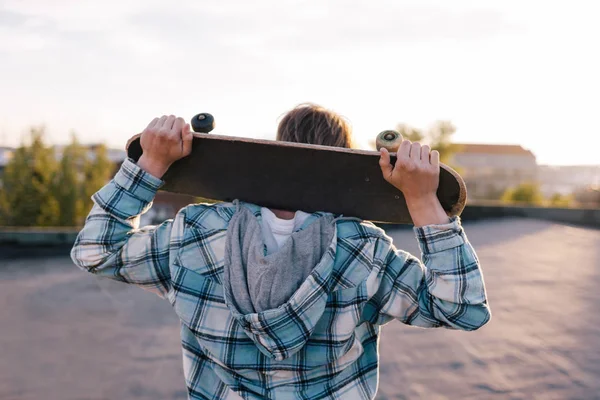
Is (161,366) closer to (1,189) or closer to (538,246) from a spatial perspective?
(538,246)

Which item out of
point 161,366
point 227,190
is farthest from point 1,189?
point 227,190

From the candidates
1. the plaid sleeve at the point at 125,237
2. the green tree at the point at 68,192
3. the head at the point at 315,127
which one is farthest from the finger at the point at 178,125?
the green tree at the point at 68,192

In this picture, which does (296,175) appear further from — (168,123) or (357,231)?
(168,123)

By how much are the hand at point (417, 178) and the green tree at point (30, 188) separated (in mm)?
12199

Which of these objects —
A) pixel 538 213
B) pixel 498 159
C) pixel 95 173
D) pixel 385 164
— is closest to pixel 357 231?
pixel 385 164

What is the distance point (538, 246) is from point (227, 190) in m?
9.22

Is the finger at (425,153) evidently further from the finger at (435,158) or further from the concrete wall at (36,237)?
the concrete wall at (36,237)

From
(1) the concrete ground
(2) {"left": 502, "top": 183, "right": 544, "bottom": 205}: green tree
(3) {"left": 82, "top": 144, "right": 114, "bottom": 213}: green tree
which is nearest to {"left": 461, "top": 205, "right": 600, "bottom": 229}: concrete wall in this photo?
(1) the concrete ground

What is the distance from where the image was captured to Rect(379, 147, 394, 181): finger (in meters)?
1.08

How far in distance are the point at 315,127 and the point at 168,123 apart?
33cm

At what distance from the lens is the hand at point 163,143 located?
1.16 meters

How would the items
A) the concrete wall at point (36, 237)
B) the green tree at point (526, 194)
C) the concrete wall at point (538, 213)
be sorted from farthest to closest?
1. the green tree at point (526, 194)
2. the concrete wall at point (538, 213)
3. the concrete wall at point (36, 237)

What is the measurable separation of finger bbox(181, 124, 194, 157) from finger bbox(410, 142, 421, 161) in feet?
1.57

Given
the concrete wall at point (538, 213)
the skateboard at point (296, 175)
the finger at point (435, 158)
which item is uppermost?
the finger at point (435, 158)
